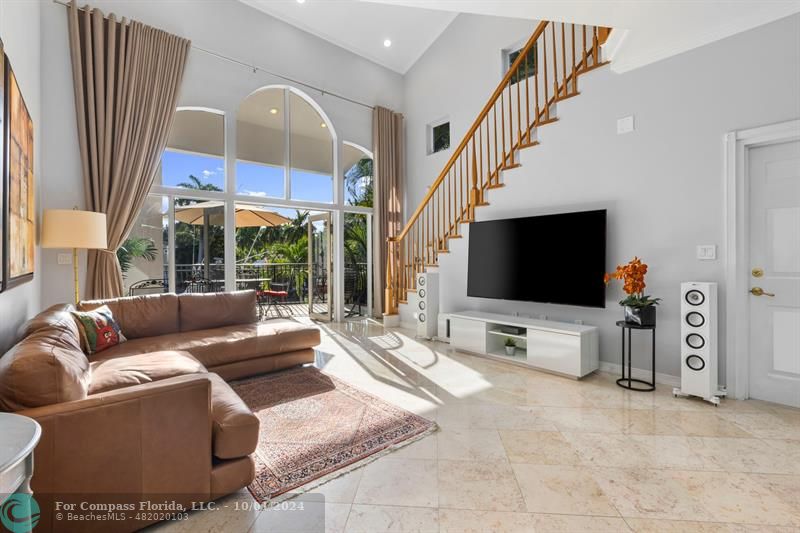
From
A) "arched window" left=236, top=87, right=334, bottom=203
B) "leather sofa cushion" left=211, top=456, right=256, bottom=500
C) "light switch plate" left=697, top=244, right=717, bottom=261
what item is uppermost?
"arched window" left=236, top=87, right=334, bottom=203

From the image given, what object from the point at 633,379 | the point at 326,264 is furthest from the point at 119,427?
the point at 326,264

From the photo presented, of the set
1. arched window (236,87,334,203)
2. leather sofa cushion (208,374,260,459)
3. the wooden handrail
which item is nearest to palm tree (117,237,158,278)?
arched window (236,87,334,203)

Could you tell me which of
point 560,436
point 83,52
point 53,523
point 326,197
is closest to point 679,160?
point 560,436

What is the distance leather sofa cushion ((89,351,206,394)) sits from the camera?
6.35 ft

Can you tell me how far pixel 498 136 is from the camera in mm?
5094

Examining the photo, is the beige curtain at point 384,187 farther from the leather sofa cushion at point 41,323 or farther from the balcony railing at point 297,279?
the leather sofa cushion at point 41,323

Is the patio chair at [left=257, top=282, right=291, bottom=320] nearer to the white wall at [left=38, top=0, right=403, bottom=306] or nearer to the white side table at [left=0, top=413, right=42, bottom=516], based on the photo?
the white wall at [left=38, top=0, right=403, bottom=306]

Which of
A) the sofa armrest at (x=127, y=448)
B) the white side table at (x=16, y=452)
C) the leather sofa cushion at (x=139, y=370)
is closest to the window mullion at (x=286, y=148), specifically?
the leather sofa cushion at (x=139, y=370)

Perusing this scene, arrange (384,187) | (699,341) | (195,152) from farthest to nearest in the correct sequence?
(384,187), (195,152), (699,341)

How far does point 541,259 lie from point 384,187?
3562 millimetres

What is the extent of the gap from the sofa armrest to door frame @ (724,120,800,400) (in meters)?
3.61

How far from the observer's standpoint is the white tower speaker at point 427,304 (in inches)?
199

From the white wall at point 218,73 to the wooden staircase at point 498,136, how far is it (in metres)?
2.03

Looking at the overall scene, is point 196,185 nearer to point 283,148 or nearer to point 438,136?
point 283,148
